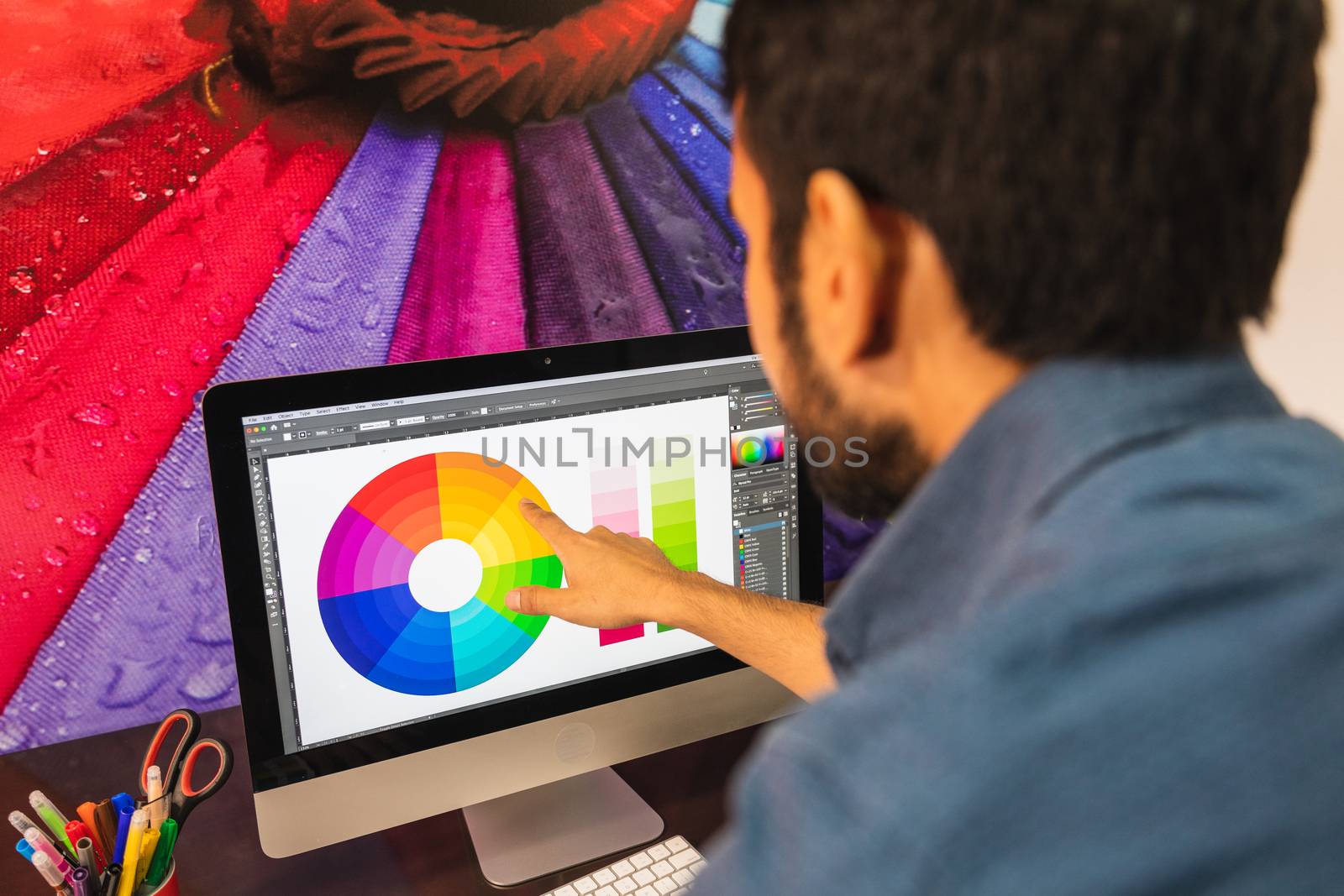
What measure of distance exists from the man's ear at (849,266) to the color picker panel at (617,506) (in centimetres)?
41

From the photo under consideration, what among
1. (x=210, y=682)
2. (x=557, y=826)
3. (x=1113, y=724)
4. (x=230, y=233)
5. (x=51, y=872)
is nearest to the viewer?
(x=1113, y=724)

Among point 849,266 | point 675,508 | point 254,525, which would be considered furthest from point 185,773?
point 849,266

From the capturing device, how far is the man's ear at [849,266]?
479 millimetres

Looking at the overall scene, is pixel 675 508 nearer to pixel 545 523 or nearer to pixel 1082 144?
pixel 545 523

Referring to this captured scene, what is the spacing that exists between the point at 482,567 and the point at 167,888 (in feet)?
1.15

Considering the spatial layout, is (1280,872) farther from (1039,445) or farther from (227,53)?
(227,53)

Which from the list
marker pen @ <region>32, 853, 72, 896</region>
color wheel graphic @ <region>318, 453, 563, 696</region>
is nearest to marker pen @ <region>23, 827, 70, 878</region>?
marker pen @ <region>32, 853, 72, 896</region>

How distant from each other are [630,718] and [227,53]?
2.57 feet

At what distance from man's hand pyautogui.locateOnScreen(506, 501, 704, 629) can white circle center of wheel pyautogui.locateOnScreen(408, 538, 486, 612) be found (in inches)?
1.6

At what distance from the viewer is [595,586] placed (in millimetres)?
866

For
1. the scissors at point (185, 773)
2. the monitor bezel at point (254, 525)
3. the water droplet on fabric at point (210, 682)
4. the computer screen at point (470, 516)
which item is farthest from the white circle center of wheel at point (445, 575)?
the water droplet on fabric at point (210, 682)

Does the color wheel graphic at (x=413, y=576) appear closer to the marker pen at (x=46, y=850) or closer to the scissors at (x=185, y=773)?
the scissors at (x=185, y=773)

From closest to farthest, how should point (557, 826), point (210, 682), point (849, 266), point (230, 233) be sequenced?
1. point (849, 266)
2. point (557, 826)
3. point (230, 233)
4. point (210, 682)

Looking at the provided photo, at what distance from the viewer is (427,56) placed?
105 centimetres
